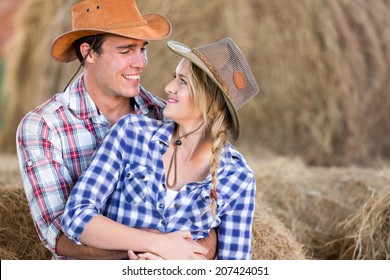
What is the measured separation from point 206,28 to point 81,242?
2.94 metres

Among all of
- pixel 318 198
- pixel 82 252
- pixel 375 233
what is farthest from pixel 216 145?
pixel 318 198

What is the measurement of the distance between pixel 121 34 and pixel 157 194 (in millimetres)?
589

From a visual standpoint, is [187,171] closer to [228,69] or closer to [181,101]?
[181,101]

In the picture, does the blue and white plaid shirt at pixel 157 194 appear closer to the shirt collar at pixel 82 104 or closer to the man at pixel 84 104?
the man at pixel 84 104

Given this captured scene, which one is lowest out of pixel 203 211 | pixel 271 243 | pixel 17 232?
pixel 271 243

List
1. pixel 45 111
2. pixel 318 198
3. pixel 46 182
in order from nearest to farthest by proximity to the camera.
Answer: pixel 46 182, pixel 45 111, pixel 318 198

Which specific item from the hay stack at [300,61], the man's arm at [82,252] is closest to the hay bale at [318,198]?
the hay stack at [300,61]

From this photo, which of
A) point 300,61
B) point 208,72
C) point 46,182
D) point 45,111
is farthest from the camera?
point 300,61

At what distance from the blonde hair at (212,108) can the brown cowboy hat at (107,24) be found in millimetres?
362

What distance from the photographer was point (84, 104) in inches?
108

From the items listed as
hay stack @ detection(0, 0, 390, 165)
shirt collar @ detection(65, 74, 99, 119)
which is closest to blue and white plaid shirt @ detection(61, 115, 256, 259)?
shirt collar @ detection(65, 74, 99, 119)

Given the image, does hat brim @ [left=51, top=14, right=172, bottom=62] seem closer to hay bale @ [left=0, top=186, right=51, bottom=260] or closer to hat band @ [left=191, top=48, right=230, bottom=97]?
hat band @ [left=191, top=48, right=230, bottom=97]

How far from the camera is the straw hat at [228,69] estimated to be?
2.43m

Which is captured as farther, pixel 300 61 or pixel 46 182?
pixel 300 61
